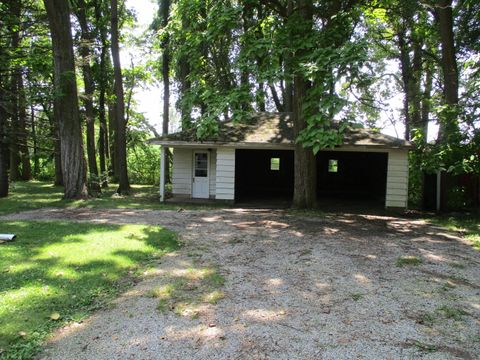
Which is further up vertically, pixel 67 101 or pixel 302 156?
pixel 67 101

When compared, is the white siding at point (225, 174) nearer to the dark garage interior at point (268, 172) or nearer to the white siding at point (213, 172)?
the white siding at point (213, 172)

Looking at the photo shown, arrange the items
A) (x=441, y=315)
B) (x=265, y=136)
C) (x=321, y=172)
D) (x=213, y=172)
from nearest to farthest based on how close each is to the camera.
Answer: (x=441, y=315)
(x=265, y=136)
(x=213, y=172)
(x=321, y=172)

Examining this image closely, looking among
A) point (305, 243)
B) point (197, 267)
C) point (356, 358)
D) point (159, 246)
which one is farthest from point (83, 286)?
point (305, 243)

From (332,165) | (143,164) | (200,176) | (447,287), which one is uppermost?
(332,165)

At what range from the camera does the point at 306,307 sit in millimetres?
4469

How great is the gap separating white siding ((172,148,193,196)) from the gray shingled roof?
1.28 meters

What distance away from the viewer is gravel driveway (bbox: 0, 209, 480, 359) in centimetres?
345

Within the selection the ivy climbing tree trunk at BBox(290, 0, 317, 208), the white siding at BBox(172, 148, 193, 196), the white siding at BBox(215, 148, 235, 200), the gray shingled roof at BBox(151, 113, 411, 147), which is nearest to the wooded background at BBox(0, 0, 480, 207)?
the ivy climbing tree trunk at BBox(290, 0, 317, 208)

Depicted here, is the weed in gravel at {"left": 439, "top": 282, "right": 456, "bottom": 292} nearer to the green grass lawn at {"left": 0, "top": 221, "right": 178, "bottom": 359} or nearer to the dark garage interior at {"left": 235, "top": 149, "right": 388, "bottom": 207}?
the green grass lawn at {"left": 0, "top": 221, "right": 178, "bottom": 359}

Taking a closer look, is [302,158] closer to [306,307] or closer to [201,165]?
[201,165]

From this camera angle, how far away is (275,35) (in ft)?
35.9

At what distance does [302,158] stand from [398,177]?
4773 millimetres

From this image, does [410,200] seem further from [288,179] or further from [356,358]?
[356,358]

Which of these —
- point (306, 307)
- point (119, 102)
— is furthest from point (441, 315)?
point (119, 102)
